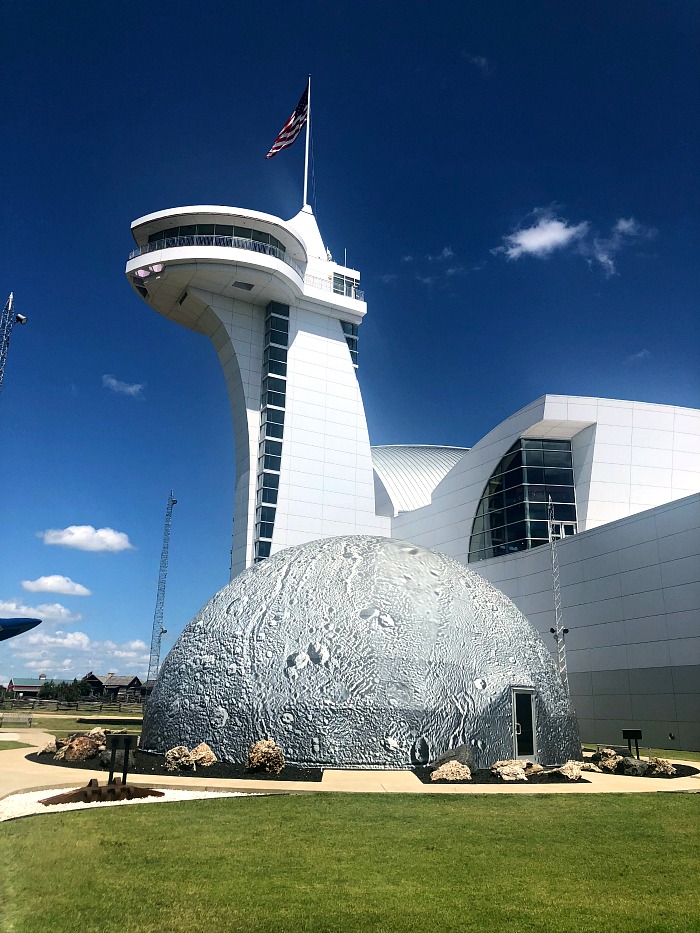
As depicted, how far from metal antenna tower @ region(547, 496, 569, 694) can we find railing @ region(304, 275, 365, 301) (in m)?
32.6

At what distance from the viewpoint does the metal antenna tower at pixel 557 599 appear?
32625 millimetres

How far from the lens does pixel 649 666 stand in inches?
1163

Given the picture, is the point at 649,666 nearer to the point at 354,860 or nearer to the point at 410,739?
the point at 410,739

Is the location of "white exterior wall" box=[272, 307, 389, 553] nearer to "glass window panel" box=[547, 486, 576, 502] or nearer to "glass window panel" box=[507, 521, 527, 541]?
"glass window panel" box=[507, 521, 527, 541]

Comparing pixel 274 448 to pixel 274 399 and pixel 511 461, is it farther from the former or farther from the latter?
pixel 511 461

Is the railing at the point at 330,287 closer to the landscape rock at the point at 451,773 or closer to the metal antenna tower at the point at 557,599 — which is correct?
the metal antenna tower at the point at 557,599

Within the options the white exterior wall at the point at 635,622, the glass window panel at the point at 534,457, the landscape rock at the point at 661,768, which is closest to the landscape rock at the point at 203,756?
the landscape rock at the point at 661,768

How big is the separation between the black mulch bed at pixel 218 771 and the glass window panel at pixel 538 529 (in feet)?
89.3

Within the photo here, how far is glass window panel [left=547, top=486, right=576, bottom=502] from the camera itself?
3966cm

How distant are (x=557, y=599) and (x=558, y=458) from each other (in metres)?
8.74

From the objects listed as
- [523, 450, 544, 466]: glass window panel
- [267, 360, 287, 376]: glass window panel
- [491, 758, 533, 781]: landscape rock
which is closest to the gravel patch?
[491, 758, 533, 781]: landscape rock

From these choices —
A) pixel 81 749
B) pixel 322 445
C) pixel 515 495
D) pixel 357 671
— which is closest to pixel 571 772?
pixel 357 671

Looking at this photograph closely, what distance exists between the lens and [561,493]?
3991cm

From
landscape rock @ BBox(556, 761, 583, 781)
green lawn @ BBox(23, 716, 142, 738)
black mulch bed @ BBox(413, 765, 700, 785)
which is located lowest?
green lawn @ BBox(23, 716, 142, 738)
